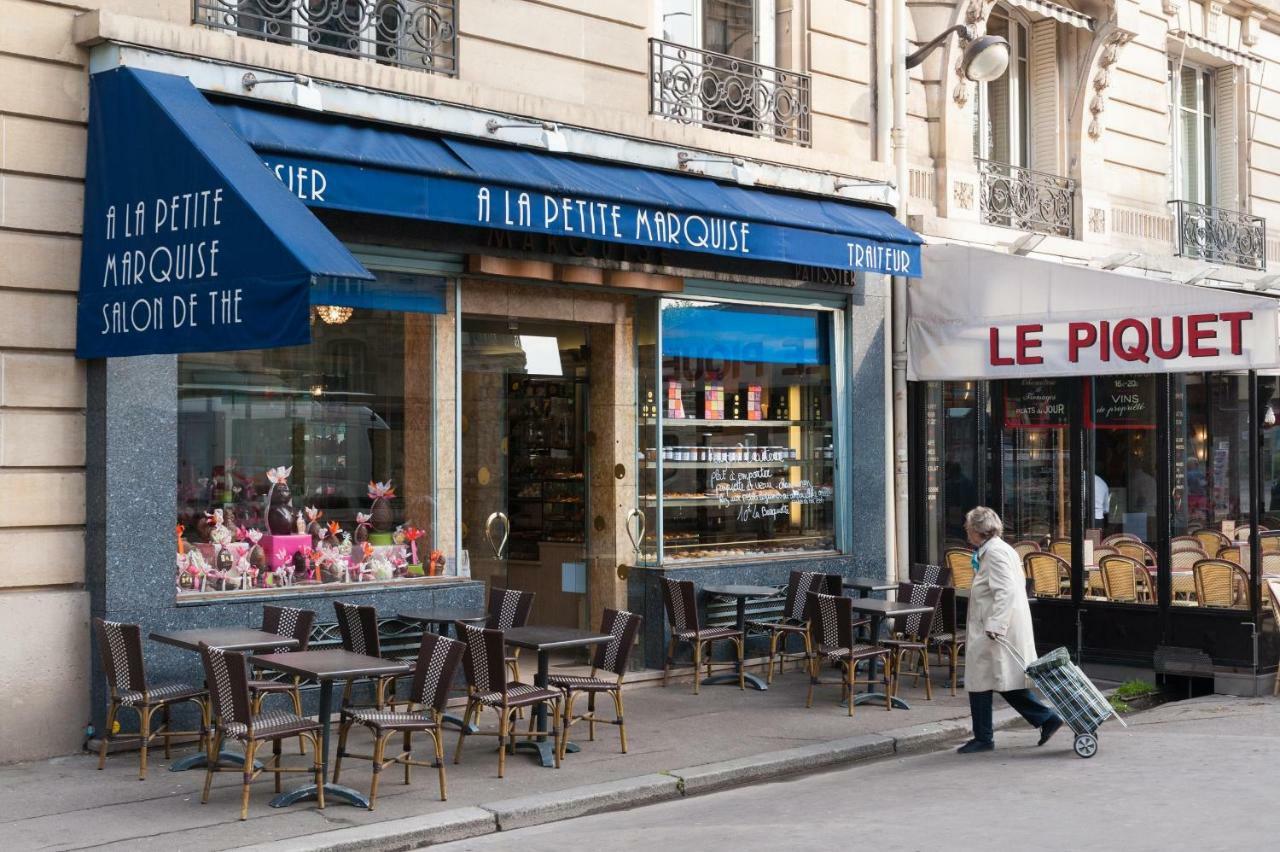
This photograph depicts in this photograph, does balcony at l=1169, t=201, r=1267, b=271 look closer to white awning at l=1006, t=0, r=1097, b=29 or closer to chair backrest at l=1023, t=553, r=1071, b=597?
white awning at l=1006, t=0, r=1097, b=29

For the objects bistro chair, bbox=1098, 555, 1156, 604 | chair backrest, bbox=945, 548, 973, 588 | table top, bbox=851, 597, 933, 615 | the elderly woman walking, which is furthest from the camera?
chair backrest, bbox=945, 548, 973, 588

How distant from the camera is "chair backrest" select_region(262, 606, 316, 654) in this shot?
9031 mm

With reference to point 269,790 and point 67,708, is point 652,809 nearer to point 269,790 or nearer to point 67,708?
point 269,790

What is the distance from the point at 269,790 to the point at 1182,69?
47.9ft

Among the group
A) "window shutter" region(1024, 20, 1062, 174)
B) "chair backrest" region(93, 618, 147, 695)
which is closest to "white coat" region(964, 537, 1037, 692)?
"chair backrest" region(93, 618, 147, 695)

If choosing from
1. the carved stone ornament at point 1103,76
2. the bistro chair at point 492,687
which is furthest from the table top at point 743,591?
the carved stone ornament at point 1103,76

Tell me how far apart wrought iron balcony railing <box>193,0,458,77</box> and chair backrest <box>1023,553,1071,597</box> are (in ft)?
23.1

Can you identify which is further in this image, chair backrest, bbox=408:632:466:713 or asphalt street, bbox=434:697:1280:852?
chair backrest, bbox=408:632:466:713

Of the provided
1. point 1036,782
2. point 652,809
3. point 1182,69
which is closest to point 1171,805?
point 1036,782

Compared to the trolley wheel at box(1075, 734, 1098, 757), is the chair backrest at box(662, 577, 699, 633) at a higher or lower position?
higher

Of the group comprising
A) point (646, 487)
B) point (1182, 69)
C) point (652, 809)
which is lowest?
point (652, 809)

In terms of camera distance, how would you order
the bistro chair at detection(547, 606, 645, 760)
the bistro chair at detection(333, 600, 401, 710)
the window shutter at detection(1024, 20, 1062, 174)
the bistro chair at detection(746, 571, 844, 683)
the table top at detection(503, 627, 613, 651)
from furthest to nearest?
the window shutter at detection(1024, 20, 1062, 174) → the bistro chair at detection(746, 571, 844, 683) → the bistro chair at detection(333, 600, 401, 710) → the bistro chair at detection(547, 606, 645, 760) → the table top at detection(503, 627, 613, 651)

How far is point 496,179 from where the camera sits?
10102mm

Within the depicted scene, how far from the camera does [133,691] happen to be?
830cm
